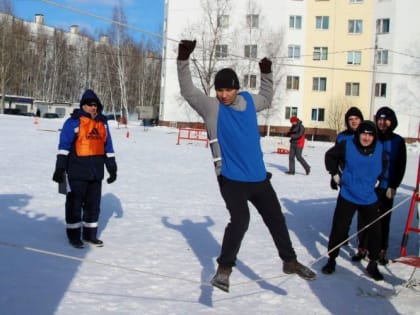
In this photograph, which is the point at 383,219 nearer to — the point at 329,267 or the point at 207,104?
the point at 329,267

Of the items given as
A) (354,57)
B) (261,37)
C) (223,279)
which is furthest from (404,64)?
(223,279)

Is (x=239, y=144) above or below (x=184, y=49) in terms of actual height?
below

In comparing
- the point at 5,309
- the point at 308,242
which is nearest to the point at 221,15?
the point at 308,242

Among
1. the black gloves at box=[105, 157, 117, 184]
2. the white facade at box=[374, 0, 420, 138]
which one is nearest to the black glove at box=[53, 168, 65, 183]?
the black gloves at box=[105, 157, 117, 184]

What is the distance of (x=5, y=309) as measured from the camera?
416 centimetres

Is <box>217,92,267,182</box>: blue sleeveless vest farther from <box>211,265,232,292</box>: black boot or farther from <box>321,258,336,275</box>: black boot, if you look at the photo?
<box>321,258,336,275</box>: black boot

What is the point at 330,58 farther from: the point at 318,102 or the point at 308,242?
the point at 308,242

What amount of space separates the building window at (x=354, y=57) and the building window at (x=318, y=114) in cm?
529

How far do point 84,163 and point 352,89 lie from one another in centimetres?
4563

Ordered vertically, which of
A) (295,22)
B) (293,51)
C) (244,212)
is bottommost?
(244,212)

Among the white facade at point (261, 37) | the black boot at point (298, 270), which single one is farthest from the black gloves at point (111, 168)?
the white facade at point (261, 37)

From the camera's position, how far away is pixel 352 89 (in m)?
48.6

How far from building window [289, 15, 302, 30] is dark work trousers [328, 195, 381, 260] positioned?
154 feet

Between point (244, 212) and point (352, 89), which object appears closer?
point (244, 212)
